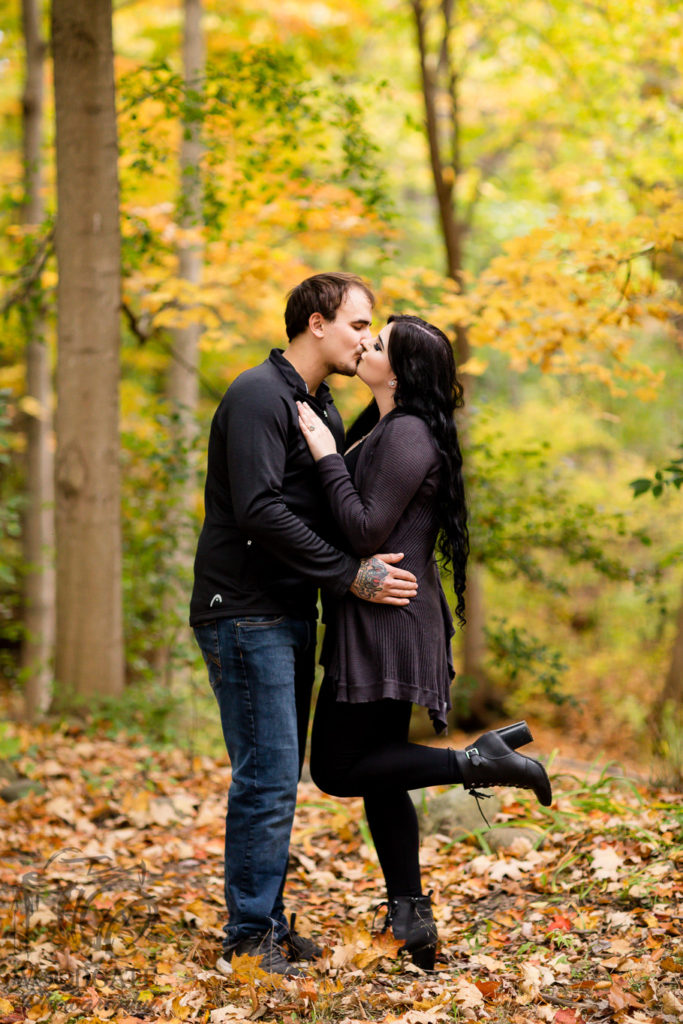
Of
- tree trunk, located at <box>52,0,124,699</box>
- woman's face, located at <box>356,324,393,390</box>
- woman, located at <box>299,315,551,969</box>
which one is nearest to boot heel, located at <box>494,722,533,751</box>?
woman, located at <box>299,315,551,969</box>

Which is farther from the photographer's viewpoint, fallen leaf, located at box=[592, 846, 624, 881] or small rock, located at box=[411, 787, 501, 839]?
small rock, located at box=[411, 787, 501, 839]

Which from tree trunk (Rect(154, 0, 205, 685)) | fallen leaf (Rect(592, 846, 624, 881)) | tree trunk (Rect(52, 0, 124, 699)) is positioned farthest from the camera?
tree trunk (Rect(154, 0, 205, 685))

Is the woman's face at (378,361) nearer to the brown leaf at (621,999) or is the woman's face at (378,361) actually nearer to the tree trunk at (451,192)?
the brown leaf at (621,999)

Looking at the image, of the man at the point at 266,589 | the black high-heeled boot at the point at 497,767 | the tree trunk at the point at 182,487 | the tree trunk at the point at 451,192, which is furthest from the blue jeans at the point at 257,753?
the tree trunk at the point at 451,192

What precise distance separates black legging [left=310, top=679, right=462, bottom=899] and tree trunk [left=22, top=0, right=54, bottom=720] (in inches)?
239

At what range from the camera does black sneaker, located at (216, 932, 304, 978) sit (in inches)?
113

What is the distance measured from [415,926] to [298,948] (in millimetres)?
403

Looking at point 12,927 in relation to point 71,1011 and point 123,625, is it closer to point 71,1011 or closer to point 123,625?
point 71,1011

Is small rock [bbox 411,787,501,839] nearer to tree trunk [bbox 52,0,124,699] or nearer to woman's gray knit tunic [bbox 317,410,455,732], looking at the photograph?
woman's gray knit tunic [bbox 317,410,455,732]

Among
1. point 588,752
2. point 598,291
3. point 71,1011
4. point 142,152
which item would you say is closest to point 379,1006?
point 71,1011

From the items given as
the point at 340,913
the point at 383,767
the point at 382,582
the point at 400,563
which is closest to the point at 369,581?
the point at 382,582

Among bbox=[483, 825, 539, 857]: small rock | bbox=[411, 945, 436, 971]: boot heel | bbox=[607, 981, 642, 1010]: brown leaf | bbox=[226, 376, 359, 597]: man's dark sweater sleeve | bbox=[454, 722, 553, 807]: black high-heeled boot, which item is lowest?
bbox=[483, 825, 539, 857]: small rock

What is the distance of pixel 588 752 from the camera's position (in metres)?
10.7

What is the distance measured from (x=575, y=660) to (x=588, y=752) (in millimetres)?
2295
